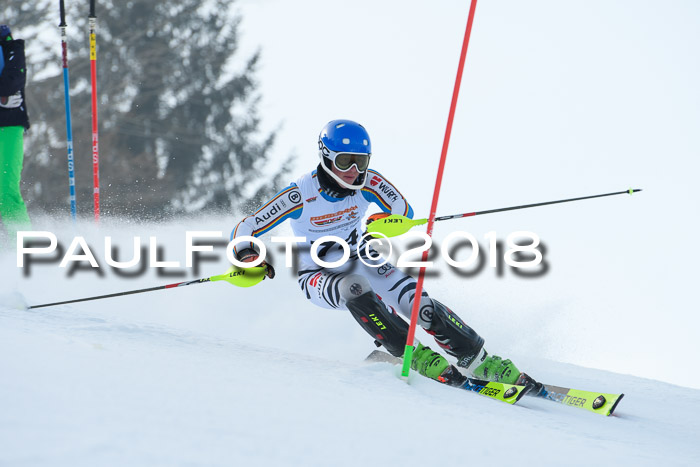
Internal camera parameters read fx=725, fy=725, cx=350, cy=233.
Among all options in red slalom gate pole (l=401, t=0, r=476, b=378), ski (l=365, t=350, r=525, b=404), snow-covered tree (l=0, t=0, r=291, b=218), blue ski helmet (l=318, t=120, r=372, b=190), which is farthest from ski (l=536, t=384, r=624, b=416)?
snow-covered tree (l=0, t=0, r=291, b=218)

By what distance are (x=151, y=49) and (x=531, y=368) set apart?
19.7 m

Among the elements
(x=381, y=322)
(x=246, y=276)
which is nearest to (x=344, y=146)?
(x=246, y=276)

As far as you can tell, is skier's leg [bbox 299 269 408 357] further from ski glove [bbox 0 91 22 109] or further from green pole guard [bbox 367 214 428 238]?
ski glove [bbox 0 91 22 109]

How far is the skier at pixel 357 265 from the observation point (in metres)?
3.83

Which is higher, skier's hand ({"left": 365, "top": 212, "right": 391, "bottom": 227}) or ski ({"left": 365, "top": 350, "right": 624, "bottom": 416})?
skier's hand ({"left": 365, "top": 212, "right": 391, "bottom": 227})

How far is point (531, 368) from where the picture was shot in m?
5.39

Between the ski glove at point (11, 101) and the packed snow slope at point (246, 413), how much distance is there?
1.91 metres

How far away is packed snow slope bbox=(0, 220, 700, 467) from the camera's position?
6.17ft

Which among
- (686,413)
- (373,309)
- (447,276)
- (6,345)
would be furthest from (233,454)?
(447,276)

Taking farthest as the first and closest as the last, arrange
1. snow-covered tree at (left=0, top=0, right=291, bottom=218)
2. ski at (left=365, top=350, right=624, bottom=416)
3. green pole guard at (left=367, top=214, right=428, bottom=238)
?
snow-covered tree at (left=0, top=0, right=291, bottom=218), green pole guard at (left=367, top=214, right=428, bottom=238), ski at (left=365, top=350, right=624, bottom=416)

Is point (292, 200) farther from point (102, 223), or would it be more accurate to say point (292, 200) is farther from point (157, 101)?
point (157, 101)

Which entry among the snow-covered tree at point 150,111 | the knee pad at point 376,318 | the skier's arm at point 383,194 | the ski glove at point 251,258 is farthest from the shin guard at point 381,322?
the snow-covered tree at point 150,111

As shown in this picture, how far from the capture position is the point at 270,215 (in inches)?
166

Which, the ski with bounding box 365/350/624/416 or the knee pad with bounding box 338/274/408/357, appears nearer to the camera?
the ski with bounding box 365/350/624/416
